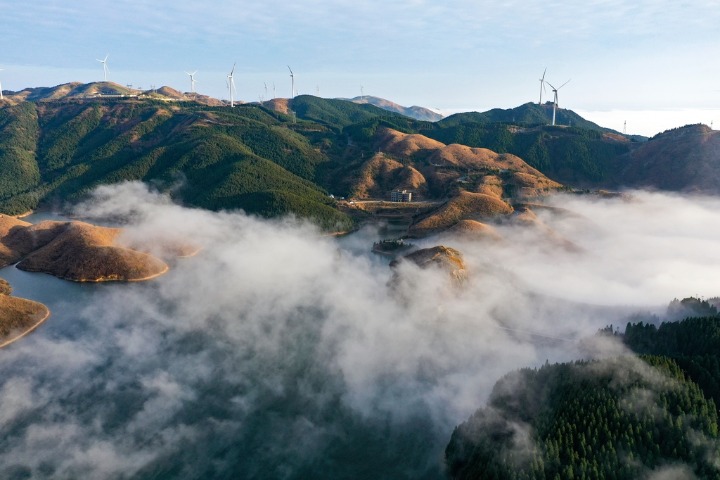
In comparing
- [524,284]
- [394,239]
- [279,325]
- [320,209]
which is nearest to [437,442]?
[279,325]

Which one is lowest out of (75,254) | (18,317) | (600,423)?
(18,317)

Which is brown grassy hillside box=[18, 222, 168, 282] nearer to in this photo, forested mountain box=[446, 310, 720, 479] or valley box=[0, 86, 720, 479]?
valley box=[0, 86, 720, 479]

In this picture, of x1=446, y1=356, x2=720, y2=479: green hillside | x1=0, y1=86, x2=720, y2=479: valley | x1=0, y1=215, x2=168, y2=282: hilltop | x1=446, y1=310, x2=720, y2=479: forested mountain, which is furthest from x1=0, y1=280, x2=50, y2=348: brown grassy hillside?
x1=446, y1=310, x2=720, y2=479: forested mountain

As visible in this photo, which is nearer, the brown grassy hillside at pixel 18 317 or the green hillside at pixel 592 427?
the green hillside at pixel 592 427

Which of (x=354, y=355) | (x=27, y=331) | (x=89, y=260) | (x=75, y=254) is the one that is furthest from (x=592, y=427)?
(x=75, y=254)

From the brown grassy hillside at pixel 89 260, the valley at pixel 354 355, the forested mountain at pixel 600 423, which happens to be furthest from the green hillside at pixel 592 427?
the brown grassy hillside at pixel 89 260

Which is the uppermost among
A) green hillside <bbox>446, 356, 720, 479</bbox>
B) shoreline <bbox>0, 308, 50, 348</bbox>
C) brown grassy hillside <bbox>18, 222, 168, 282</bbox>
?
brown grassy hillside <bbox>18, 222, 168, 282</bbox>

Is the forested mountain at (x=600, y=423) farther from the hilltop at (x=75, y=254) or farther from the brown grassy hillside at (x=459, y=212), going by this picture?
the brown grassy hillside at (x=459, y=212)

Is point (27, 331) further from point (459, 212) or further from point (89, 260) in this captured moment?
point (459, 212)

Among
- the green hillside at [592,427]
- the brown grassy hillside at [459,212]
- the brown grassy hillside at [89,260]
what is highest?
the brown grassy hillside at [459,212]
